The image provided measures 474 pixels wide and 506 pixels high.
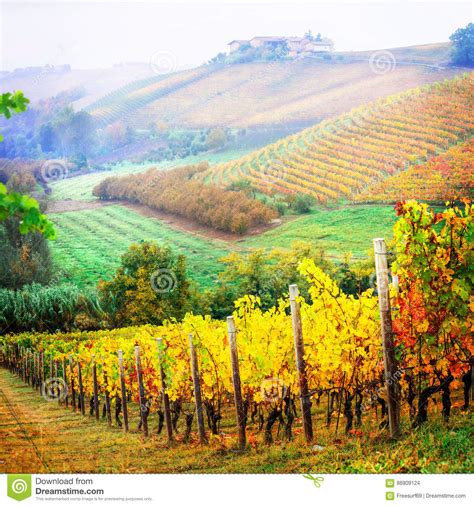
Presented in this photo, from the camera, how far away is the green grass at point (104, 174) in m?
8.87

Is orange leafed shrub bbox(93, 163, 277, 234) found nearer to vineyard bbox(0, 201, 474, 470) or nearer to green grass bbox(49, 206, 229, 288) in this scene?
green grass bbox(49, 206, 229, 288)

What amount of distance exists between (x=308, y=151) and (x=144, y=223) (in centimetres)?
198

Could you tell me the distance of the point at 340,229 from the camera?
8.00m

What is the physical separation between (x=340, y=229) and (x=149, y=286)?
2.14m

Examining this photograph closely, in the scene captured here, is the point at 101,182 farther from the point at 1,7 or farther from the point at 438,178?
the point at 438,178

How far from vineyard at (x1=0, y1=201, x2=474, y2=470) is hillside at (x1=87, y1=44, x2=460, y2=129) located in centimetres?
301

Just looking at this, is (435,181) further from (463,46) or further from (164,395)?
(164,395)

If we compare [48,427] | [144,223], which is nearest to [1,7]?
[144,223]

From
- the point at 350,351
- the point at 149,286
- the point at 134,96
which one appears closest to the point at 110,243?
the point at 149,286

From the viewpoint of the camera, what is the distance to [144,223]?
8773 mm

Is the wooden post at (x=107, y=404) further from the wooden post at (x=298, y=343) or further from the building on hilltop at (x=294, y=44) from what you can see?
the building on hilltop at (x=294, y=44)

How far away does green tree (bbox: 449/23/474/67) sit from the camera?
752 centimetres

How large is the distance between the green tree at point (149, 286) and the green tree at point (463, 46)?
139 inches

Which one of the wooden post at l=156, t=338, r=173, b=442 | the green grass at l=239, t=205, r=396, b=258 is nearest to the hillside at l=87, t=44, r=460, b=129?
the green grass at l=239, t=205, r=396, b=258
